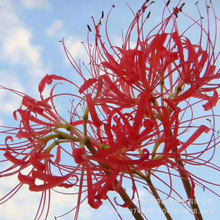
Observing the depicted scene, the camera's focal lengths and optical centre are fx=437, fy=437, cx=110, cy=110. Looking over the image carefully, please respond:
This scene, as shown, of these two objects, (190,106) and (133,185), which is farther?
(190,106)

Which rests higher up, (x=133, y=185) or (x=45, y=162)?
(x=45, y=162)

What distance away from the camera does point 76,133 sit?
96cm

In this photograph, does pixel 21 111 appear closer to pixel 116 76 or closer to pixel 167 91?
pixel 116 76

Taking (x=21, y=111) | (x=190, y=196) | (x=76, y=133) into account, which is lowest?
(x=190, y=196)

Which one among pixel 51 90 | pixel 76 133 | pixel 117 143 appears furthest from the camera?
pixel 51 90

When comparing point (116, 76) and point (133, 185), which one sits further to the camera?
point (116, 76)

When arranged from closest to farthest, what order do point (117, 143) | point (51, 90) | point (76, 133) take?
point (117, 143)
point (76, 133)
point (51, 90)

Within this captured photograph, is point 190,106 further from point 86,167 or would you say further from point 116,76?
point 86,167

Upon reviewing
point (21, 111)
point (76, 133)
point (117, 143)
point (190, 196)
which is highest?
point (21, 111)

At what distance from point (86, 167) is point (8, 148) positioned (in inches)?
7.8

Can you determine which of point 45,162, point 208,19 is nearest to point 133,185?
point 45,162

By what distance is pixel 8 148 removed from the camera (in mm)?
981

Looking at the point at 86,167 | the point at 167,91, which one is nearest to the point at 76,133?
the point at 86,167

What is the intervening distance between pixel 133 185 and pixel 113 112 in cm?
16
